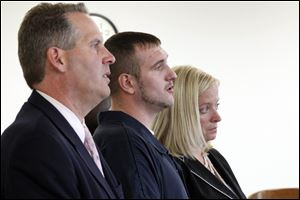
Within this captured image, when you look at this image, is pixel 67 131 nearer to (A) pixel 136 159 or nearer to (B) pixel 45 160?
(B) pixel 45 160

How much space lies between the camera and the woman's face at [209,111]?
2191mm

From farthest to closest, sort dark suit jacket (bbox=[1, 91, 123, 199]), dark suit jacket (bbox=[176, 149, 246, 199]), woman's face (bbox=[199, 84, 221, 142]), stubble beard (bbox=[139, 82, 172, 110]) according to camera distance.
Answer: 1. woman's face (bbox=[199, 84, 221, 142])
2. dark suit jacket (bbox=[176, 149, 246, 199])
3. stubble beard (bbox=[139, 82, 172, 110])
4. dark suit jacket (bbox=[1, 91, 123, 199])

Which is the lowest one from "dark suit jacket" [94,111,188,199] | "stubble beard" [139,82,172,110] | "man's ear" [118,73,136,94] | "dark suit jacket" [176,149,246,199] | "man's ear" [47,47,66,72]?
"dark suit jacket" [176,149,246,199]

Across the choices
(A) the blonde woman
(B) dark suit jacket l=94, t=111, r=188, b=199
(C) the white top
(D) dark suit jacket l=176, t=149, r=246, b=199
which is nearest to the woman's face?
(A) the blonde woman

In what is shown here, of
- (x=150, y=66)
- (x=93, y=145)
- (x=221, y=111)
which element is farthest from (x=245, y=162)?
(x=93, y=145)

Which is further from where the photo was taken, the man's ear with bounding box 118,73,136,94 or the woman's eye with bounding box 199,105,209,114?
the woman's eye with bounding box 199,105,209,114

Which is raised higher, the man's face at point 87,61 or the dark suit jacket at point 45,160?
the man's face at point 87,61

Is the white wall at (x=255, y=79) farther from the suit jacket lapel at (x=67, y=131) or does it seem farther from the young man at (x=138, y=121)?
the suit jacket lapel at (x=67, y=131)

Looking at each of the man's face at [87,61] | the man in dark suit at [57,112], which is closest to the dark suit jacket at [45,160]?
the man in dark suit at [57,112]

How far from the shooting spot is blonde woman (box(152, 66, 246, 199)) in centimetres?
204

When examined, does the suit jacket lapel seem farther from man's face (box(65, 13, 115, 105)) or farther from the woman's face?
the woman's face

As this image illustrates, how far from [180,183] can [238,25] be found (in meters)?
2.79

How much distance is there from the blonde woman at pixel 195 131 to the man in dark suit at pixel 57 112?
596mm

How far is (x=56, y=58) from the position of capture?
146cm
